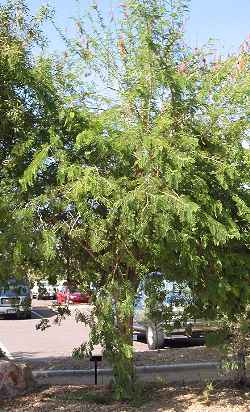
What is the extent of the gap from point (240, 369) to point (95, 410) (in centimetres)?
229

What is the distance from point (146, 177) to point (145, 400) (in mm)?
3005

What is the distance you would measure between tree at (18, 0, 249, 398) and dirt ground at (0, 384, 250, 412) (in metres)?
0.38

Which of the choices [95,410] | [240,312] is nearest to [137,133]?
[240,312]

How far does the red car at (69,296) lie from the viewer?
756 centimetres

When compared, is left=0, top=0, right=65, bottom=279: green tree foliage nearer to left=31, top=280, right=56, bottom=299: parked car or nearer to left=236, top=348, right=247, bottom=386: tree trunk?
left=31, top=280, right=56, bottom=299: parked car

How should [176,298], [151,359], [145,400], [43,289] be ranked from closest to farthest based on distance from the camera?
[145,400] → [176,298] → [43,289] → [151,359]

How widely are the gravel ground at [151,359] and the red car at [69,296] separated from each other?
2.94 m

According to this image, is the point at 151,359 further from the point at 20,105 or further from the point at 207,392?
the point at 20,105

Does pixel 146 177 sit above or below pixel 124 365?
above

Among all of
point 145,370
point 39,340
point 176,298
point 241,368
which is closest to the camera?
point 176,298

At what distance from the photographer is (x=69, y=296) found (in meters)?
8.46

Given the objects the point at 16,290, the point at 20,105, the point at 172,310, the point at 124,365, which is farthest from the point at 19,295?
the point at 20,105

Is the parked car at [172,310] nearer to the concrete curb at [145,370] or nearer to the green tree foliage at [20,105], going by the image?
the green tree foliage at [20,105]

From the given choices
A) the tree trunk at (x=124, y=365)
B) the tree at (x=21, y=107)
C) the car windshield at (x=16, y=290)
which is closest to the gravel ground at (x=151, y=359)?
the tree trunk at (x=124, y=365)
